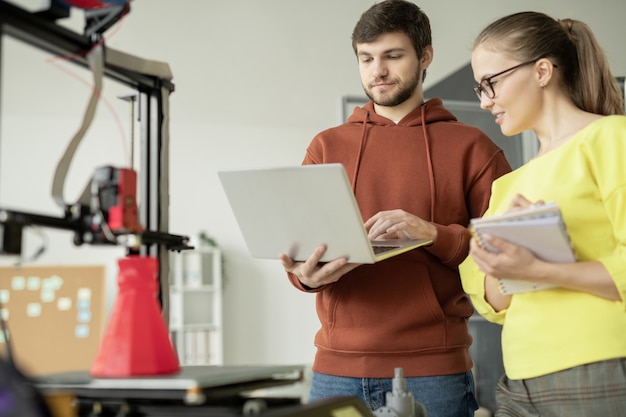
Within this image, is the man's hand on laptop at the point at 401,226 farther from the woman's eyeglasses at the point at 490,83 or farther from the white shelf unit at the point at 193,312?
the white shelf unit at the point at 193,312

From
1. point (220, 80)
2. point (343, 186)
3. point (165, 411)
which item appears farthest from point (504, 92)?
point (220, 80)

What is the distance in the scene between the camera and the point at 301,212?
1312 millimetres

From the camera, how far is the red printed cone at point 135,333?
0.81 m

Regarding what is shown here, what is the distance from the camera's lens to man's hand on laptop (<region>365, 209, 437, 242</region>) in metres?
1.49

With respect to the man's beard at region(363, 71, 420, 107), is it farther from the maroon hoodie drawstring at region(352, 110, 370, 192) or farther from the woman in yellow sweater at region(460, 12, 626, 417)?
the woman in yellow sweater at region(460, 12, 626, 417)

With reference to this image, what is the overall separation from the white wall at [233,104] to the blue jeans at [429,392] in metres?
4.52

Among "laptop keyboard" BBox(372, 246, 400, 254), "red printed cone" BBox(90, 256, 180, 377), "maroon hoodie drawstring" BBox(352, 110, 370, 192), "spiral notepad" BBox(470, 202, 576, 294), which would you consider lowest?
"red printed cone" BBox(90, 256, 180, 377)

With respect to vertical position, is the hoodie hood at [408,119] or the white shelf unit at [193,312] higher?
the hoodie hood at [408,119]

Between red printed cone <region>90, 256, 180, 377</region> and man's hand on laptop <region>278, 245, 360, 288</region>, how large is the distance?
0.56 m

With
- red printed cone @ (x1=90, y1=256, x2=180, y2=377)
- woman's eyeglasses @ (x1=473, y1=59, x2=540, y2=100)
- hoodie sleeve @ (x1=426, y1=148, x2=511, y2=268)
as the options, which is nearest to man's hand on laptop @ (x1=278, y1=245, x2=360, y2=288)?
hoodie sleeve @ (x1=426, y1=148, x2=511, y2=268)

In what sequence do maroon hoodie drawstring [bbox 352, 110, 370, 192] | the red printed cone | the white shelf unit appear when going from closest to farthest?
the red printed cone, maroon hoodie drawstring [bbox 352, 110, 370, 192], the white shelf unit

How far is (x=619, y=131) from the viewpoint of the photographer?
46.1 inches

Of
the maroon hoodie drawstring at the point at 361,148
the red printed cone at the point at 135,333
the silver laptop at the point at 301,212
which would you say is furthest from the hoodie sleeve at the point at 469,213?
the red printed cone at the point at 135,333

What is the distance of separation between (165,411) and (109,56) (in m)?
0.50
